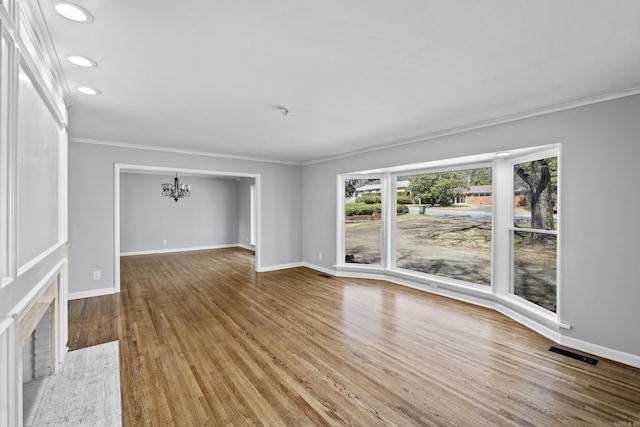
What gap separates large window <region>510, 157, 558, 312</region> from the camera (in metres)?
3.33

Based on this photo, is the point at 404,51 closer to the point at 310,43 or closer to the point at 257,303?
the point at 310,43

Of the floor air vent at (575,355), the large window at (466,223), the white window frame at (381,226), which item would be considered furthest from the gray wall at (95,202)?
the floor air vent at (575,355)

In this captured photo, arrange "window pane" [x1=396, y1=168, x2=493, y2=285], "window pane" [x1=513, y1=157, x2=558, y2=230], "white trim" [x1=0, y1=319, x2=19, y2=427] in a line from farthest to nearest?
1. "window pane" [x1=396, y1=168, x2=493, y2=285]
2. "window pane" [x1=513, y1=157, x2=558, y2=230]
3. "white trim" [x1=0, y1=319, x2=19, y2=427]

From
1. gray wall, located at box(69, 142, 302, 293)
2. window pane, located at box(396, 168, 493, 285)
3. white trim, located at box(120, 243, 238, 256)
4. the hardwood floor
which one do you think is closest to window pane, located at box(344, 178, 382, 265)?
window pane, located at box(396, 168, 493, 285)

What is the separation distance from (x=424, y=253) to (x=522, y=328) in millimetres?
1882

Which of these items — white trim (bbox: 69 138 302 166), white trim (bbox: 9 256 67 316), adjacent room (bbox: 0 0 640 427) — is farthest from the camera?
white trim (bbox: 69 138 302 166)

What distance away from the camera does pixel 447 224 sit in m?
4.80

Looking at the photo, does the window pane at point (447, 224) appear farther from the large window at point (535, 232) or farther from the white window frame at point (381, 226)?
the large window at point (535, 232)

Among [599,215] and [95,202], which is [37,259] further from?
[599,215]

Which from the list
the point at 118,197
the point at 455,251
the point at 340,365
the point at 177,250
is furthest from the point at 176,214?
the point at 340,365

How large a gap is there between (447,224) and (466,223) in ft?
1.06

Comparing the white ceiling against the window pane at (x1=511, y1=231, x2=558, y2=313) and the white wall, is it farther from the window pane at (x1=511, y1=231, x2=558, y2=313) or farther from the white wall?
the window pane at (x1=511, y1=231, x2=558, y2=313)

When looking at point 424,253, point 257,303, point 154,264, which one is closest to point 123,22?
point 257,303

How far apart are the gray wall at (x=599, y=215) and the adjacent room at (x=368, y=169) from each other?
0.7 inches
